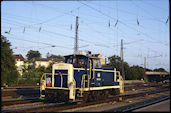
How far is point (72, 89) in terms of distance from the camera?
36.5 feet

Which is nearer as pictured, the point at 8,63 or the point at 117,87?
the point at 117,87

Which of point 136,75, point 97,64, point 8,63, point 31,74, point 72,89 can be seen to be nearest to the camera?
point 72,89

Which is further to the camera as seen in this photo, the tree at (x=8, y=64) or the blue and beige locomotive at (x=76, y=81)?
the tree at (x=8, y=64)

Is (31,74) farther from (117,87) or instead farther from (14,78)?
(117,87)

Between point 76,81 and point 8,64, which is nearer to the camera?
point 76,81

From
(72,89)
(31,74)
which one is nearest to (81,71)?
(72,89)

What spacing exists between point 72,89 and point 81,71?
5.59 ft

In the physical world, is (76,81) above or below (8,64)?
below

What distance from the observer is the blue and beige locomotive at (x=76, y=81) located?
38.3 feet

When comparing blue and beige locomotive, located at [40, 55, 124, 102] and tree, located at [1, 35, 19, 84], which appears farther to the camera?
tree, located at [1, 35, 19, 84]

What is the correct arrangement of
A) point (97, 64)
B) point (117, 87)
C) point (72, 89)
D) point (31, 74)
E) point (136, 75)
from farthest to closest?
point (136, 75), point (31, 74), point (117, 87), point (97, 64), point (72, 89)

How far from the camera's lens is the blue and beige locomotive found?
11664 millimetres

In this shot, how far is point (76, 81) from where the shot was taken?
12.2 metres

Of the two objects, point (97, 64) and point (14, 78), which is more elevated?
point (97, 64)
